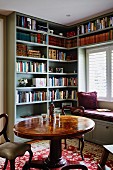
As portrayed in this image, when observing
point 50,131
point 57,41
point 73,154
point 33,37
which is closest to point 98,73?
point 57,41

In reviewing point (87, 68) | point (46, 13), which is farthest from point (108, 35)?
point (46, 13)

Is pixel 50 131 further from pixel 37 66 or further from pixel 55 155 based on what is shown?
pixel 37 66

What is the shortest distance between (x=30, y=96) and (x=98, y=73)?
180 cm

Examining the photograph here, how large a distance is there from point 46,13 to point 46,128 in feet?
9.05

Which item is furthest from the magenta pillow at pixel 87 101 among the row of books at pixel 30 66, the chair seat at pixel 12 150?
the chair seat at pixel 12 150

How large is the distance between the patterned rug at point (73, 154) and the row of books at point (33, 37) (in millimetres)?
2323

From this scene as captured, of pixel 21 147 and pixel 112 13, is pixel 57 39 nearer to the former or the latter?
pixel 112 13

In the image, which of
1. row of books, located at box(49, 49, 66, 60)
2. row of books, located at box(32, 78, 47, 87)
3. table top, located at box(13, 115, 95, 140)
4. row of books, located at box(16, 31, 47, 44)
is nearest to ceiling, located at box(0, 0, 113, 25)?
row of books, located at box(16, 31, 47, 44)

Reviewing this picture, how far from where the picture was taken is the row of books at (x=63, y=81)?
15.7 feet

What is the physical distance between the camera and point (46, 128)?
7.66 ft

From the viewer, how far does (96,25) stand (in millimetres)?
4375

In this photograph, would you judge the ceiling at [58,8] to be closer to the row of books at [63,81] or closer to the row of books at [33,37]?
the row of books at [33,37]

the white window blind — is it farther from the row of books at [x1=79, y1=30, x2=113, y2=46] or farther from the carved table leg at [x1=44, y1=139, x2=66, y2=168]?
the carved table leg at [x1=44, y1=139, x2=66, y2=168]

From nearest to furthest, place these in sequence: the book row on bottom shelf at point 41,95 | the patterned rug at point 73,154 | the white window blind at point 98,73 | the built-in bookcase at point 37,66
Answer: the patterned rug at point 73,154
the built-in bookcase at point 37,66
the book row on bottom shelf at point 41,95
the white window blind at point 98,73
